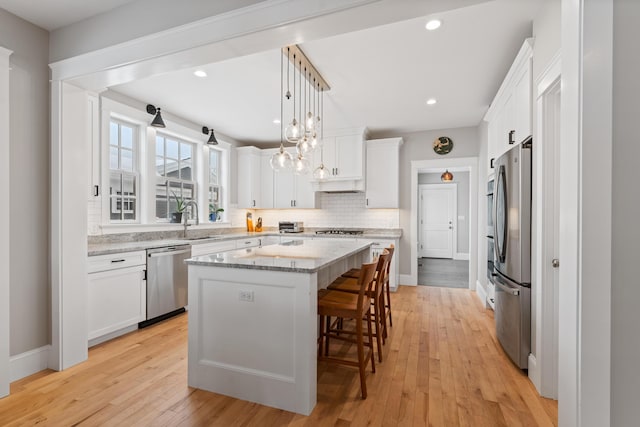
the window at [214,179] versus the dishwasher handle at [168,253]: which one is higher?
the window at [214,179]

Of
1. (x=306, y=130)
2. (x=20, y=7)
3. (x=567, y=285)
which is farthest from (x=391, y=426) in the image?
(x=20, y=7)

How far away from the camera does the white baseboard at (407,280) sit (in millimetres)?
5352

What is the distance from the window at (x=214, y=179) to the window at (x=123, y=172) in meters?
1.45

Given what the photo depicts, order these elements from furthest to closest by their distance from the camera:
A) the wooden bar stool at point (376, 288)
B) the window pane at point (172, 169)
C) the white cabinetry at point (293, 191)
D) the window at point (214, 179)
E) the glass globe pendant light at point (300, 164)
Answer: the white cabinetry at point (293, 191) → the window at point (214, 179) → the window pane at point (172, 169) → the glass globe pendant light at point (300, 164) → the wooden bar stool at point (376, 288)

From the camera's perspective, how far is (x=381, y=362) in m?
2.57

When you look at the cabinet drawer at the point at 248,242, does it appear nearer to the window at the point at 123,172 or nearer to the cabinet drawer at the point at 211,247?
the cabinet drawer at the point at 211,247

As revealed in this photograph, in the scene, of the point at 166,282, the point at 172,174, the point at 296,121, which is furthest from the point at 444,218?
the point at 166,282

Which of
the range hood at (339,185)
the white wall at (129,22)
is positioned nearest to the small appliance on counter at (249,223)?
the range hood at (339,185)

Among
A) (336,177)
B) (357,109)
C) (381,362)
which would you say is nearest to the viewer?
(381,362)

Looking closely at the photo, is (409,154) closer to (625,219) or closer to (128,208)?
(128,208)

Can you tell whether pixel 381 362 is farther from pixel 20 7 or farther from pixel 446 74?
pixel 20 7

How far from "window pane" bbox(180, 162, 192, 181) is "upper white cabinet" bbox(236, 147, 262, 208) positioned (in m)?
1.14

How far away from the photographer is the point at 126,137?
3959 mm

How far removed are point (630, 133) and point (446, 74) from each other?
250cm
